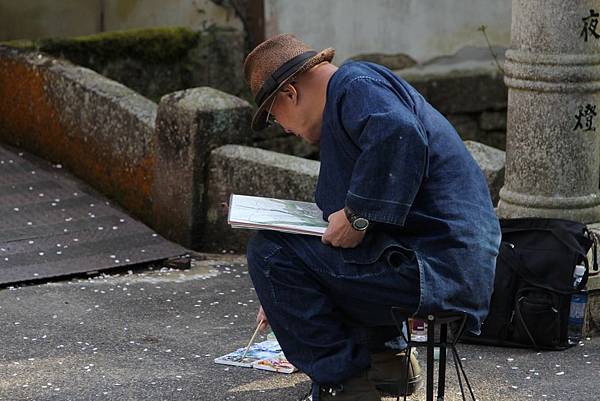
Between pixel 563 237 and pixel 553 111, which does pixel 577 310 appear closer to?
pixel 563 237

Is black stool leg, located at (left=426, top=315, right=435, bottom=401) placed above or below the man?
below

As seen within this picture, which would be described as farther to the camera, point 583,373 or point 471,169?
point 583,373

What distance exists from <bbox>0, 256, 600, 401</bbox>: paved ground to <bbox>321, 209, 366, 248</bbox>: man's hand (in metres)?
0.88

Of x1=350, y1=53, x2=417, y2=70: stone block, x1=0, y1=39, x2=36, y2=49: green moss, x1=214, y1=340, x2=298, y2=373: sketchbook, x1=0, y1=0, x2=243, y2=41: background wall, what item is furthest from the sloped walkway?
x1=350, y1=53, x2=417, y2=70: stone block

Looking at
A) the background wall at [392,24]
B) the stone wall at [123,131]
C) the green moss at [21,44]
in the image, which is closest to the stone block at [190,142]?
the stone wall at [123,131]

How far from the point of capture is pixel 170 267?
21.2 ft

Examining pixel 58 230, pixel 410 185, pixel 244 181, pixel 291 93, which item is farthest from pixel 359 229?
pixel 58 230

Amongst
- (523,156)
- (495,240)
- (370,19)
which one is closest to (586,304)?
(523,156)

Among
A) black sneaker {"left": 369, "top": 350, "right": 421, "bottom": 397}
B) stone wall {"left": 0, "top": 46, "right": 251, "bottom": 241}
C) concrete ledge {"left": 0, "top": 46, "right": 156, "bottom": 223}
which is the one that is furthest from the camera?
concrete ledge {"left": 0, "top": 46, "right": 156, "bottom": 223}

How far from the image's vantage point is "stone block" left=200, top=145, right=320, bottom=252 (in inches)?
254

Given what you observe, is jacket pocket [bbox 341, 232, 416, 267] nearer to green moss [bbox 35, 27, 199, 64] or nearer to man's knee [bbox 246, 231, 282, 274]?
man's knee [bbox 246, 231, 282, 274]

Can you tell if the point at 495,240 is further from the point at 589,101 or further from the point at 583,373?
the point at 589,101

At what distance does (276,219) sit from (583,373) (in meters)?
1.52

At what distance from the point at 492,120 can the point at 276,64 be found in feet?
20.3
